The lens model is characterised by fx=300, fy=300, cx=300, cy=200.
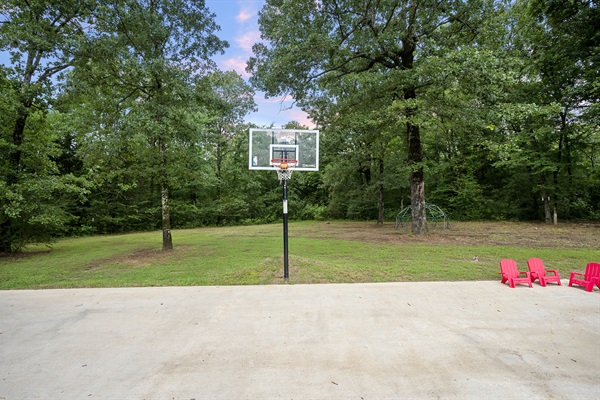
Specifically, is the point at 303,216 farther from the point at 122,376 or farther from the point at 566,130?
the point at 122,376

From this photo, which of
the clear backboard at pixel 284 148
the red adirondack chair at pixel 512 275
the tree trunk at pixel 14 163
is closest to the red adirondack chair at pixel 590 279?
the red adirondack chair at pixel 512 275

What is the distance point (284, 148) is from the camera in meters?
6.98

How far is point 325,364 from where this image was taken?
9.68 feet

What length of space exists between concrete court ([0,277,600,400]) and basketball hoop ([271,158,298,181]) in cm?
266

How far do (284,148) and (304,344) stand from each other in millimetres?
4601

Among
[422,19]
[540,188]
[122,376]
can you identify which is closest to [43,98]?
[122,376]

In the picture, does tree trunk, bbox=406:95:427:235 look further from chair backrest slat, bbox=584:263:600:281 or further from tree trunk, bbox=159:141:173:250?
tree trunk, bbox=159:141:173:250

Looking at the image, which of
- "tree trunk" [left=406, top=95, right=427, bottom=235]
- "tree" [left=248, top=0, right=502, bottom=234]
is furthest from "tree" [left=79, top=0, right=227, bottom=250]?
"tree trunk" [left=406, top=95, right=427, bottom=235]

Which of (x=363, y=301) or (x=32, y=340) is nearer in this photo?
(x=32, y=340)

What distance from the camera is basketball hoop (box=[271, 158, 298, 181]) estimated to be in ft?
22.1

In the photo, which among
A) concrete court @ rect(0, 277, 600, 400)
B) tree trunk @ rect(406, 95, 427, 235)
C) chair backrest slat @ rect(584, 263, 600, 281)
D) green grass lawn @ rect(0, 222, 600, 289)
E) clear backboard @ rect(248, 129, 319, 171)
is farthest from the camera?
tree trunk @ rect(406, 95, 427, 235)

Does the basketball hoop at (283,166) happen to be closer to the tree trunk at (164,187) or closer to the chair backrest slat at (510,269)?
the chair backrest slat at (510,269)

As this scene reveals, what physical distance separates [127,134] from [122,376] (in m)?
7.99

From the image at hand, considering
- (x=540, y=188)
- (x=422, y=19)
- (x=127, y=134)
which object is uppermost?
(x=422, y=19)
